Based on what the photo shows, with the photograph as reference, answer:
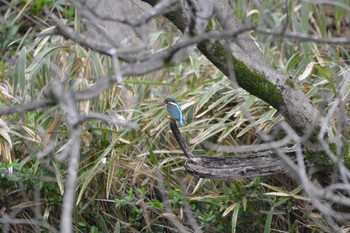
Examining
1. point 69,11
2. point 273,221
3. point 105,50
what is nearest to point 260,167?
point 273,221

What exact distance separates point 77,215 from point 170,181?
0.49 metres

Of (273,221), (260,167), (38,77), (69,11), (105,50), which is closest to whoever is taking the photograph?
(105,50)

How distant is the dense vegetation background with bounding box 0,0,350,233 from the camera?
3424mm

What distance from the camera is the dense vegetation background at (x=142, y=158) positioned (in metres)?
3.42

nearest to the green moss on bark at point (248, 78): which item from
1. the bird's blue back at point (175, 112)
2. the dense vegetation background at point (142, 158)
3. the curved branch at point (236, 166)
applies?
the curved branch at point (236, 166)

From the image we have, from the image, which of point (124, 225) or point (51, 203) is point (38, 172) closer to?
point (51, 203)

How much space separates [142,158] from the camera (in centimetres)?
355

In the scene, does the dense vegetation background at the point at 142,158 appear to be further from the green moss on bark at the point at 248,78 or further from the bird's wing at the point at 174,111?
the green moss on bark at the point at 248,78

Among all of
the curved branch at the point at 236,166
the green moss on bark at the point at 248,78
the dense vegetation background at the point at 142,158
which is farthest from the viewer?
the dense vegetation background at the point at 142,158

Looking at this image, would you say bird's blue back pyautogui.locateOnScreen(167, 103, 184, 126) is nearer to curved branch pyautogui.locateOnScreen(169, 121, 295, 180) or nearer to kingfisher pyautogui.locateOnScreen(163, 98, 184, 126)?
kingfisher pyautogui.locateOnScreen(163, 98, 184, 126)

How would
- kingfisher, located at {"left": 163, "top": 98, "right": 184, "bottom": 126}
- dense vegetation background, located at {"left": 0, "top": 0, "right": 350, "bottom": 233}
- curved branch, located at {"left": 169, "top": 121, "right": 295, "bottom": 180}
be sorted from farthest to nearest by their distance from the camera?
dense vegetation background, located at {"left": 0, "top": 0, "right": 350, "bottom": 233}, kingfisher, located at {"left": 163, "top": 98, "right": 184, "bottom": 126}, curved branch, located at {"left": 169, "top": 121, "right": 295, "bottom": 180}

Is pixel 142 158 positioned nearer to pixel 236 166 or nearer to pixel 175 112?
pixel 175 112

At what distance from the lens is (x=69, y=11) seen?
504cm

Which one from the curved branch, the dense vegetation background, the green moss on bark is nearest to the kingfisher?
the curved branch
